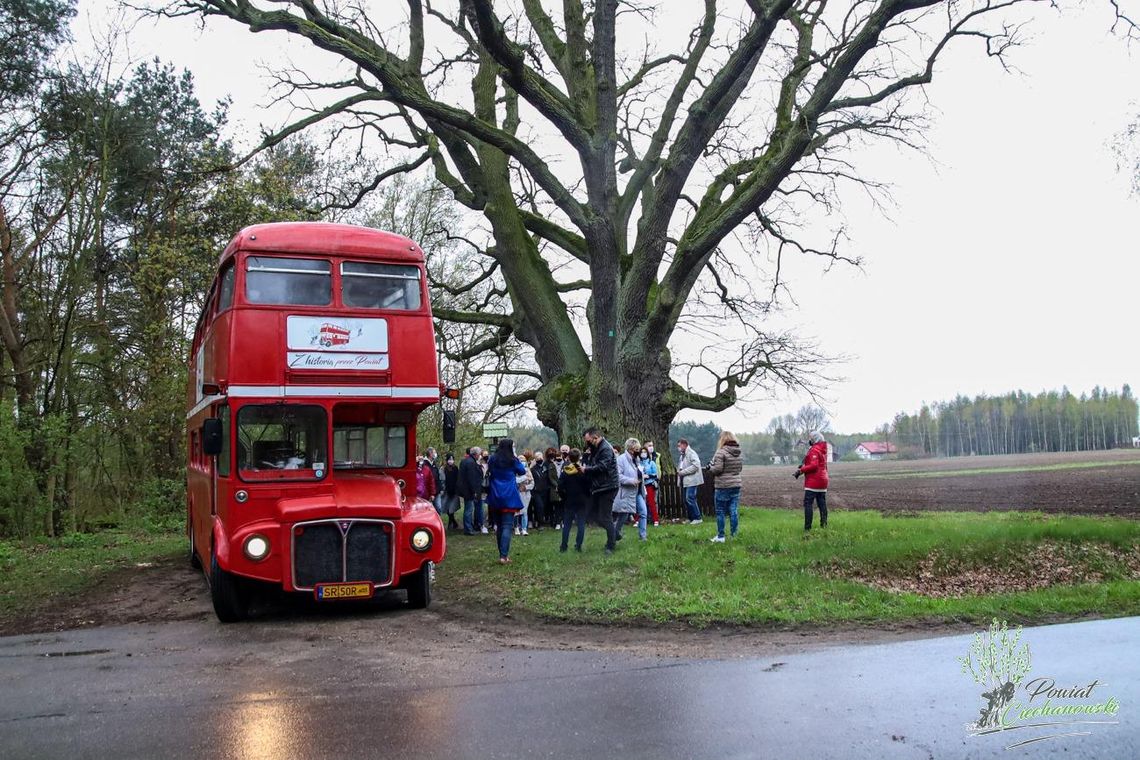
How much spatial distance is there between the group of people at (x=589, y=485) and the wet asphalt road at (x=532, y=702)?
5047 mm

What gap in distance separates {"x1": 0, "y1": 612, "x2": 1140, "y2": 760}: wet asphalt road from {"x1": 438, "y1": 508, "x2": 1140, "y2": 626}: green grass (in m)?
1.49

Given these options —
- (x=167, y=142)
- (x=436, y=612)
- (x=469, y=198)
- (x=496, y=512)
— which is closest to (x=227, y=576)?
(x=436, y=612)

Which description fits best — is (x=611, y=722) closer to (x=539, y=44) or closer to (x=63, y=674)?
(x=63, y=674)

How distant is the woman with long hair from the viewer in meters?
13.2

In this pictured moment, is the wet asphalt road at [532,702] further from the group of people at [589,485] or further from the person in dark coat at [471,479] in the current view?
the person in dark coat at [471,479]

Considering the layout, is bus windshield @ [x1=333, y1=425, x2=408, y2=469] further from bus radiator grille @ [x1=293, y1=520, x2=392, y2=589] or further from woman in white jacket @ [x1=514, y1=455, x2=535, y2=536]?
woman in white jacket @ [x1=514, y1=455, x2=535, y2=536]

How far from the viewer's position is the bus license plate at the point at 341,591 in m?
9.92

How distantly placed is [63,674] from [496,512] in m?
6.67

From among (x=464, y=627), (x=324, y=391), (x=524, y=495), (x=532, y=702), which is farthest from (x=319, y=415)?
(x=524, y=495)

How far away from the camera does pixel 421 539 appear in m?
10.4

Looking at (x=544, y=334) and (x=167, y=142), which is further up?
(x=167, y=142)

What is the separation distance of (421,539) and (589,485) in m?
3.67

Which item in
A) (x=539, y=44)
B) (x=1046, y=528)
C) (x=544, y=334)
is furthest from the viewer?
(x=539, y=44)

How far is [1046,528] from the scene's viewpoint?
13086mm
